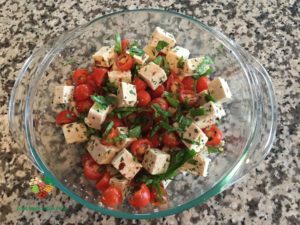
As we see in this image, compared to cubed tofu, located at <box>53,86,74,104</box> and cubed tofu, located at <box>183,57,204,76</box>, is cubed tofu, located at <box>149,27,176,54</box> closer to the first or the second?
cubed tofu, located at <box>183,57,204,76</box>

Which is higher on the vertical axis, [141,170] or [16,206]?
[141,170]

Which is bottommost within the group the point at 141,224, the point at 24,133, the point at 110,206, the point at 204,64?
the point at 141,224

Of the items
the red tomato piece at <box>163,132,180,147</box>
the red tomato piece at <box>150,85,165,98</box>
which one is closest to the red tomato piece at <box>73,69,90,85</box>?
the red tomato piece at <box>150,85,165,98</box>

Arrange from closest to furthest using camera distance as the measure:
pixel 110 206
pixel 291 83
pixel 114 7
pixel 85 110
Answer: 1. pixel 110 206
2. pixel 85 110
3. pixel 291 83
4. pixel 114 7

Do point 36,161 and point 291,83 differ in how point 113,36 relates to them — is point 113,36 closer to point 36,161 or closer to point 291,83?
point 36,161

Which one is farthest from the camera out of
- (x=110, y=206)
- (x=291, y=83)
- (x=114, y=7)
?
(x=114, y=7)

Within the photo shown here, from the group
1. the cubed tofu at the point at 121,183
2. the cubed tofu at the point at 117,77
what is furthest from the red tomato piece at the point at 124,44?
the cubed tofu at the point at 121,183

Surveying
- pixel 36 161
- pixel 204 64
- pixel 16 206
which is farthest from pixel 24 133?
pixel 204 64
